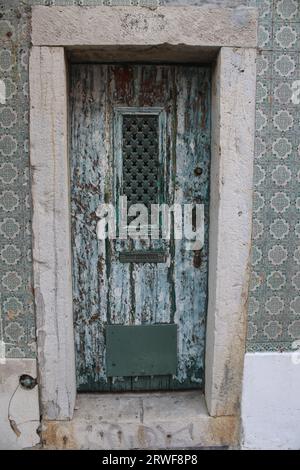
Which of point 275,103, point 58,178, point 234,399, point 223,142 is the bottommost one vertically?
point 234,399

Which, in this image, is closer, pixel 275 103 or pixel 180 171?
pixel 275 103

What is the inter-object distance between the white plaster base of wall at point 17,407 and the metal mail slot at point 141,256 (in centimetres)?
77

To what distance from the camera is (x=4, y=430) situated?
2.56 meters

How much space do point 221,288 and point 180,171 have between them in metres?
0.71

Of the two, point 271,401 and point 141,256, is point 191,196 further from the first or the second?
point 271,401

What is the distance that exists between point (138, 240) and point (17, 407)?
1169 millimetres

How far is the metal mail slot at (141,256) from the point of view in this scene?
2.64 meters

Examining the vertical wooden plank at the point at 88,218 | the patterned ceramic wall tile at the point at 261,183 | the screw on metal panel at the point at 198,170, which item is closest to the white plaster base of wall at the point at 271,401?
the patterned ceramic wall tile at the point at 261,183

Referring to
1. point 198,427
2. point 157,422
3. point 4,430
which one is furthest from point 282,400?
point 4,430

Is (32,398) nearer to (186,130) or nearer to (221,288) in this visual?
(221,288)

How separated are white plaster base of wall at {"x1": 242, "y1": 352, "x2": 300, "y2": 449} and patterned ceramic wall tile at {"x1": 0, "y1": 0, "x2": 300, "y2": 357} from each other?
0.30ft

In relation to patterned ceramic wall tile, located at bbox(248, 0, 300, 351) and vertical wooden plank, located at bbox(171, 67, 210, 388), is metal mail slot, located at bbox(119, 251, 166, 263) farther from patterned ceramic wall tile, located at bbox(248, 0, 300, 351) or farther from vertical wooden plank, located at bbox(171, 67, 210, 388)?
patterned ceramic wall tile, located at bbox(248, 0, 300, 351)

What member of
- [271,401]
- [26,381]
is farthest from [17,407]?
[271,401]

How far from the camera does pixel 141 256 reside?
2.64 m
